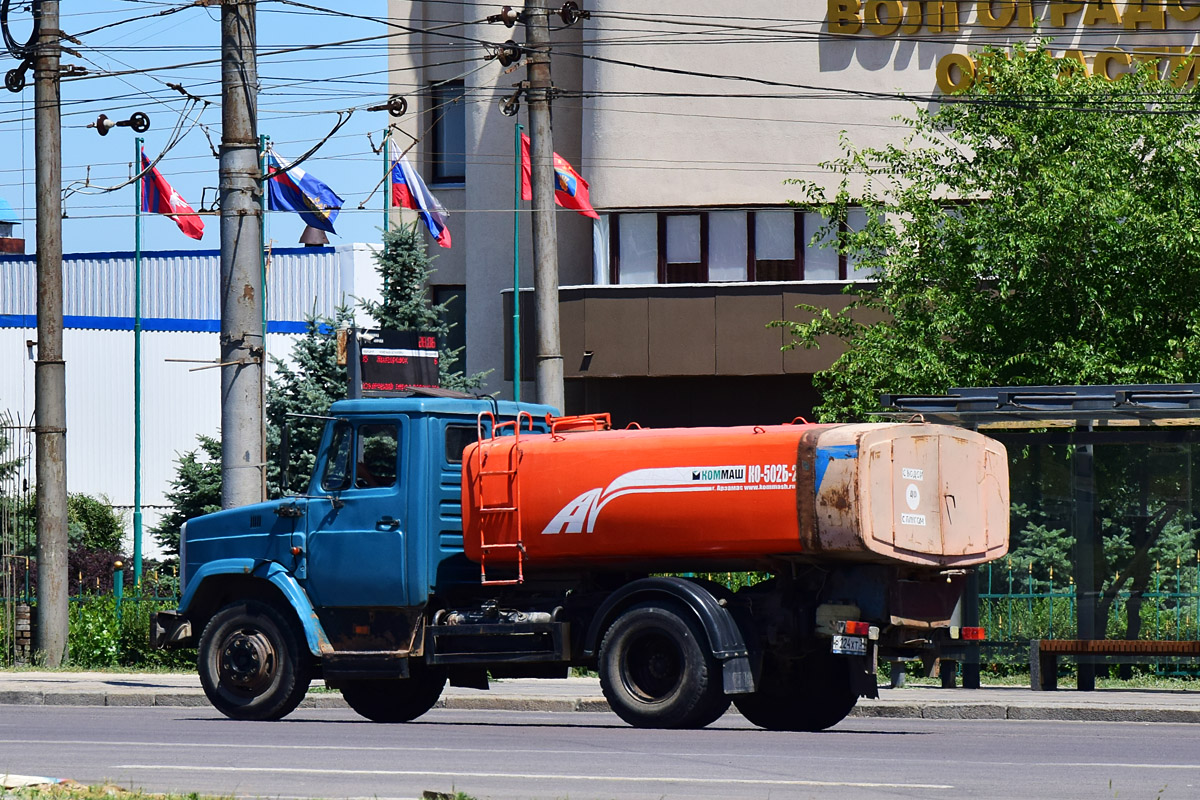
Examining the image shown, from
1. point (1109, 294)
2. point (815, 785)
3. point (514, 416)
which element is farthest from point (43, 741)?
point (1109, 294)

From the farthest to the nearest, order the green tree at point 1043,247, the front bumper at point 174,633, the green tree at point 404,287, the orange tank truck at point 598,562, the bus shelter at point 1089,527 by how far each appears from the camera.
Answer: the green tree at point 404,287 < the green tree at point 1043,247 < the bus shelter at point 1089,527 < the front bumper at point 174,633 < the orange tank truck at point 598,562

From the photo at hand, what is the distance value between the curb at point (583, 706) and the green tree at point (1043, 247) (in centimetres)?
869

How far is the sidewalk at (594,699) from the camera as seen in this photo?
16.3m

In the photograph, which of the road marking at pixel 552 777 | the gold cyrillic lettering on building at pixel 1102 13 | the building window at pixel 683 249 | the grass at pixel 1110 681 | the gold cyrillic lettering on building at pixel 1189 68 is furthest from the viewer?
the building window at pixel 683 249

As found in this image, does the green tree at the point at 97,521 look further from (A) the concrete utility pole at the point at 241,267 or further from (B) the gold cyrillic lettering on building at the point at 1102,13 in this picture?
(A) the concrete utility pole at the point at 241,267

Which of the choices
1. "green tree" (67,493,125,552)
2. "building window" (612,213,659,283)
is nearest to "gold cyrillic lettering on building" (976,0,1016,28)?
"building window" (612,213,659,283)

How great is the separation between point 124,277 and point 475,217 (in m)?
30.9

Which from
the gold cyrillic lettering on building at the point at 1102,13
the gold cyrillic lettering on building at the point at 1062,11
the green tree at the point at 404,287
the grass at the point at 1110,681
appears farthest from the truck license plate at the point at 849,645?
the gold cyrillic lettering on building at the point at 1102,13

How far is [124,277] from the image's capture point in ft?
218

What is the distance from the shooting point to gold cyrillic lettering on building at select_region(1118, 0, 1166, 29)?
3538 centimetres

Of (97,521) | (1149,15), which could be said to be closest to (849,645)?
(1149,15)

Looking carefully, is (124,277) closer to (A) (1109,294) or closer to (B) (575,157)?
(B) (575,157)

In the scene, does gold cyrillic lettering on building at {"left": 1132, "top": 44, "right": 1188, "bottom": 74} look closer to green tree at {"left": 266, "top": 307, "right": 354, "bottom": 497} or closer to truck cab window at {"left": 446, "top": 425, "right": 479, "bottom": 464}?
green tree at {"left": 266, "top": 307, "right": 354, "bottom": 497}

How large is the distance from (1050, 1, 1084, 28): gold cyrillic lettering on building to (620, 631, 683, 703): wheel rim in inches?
972
